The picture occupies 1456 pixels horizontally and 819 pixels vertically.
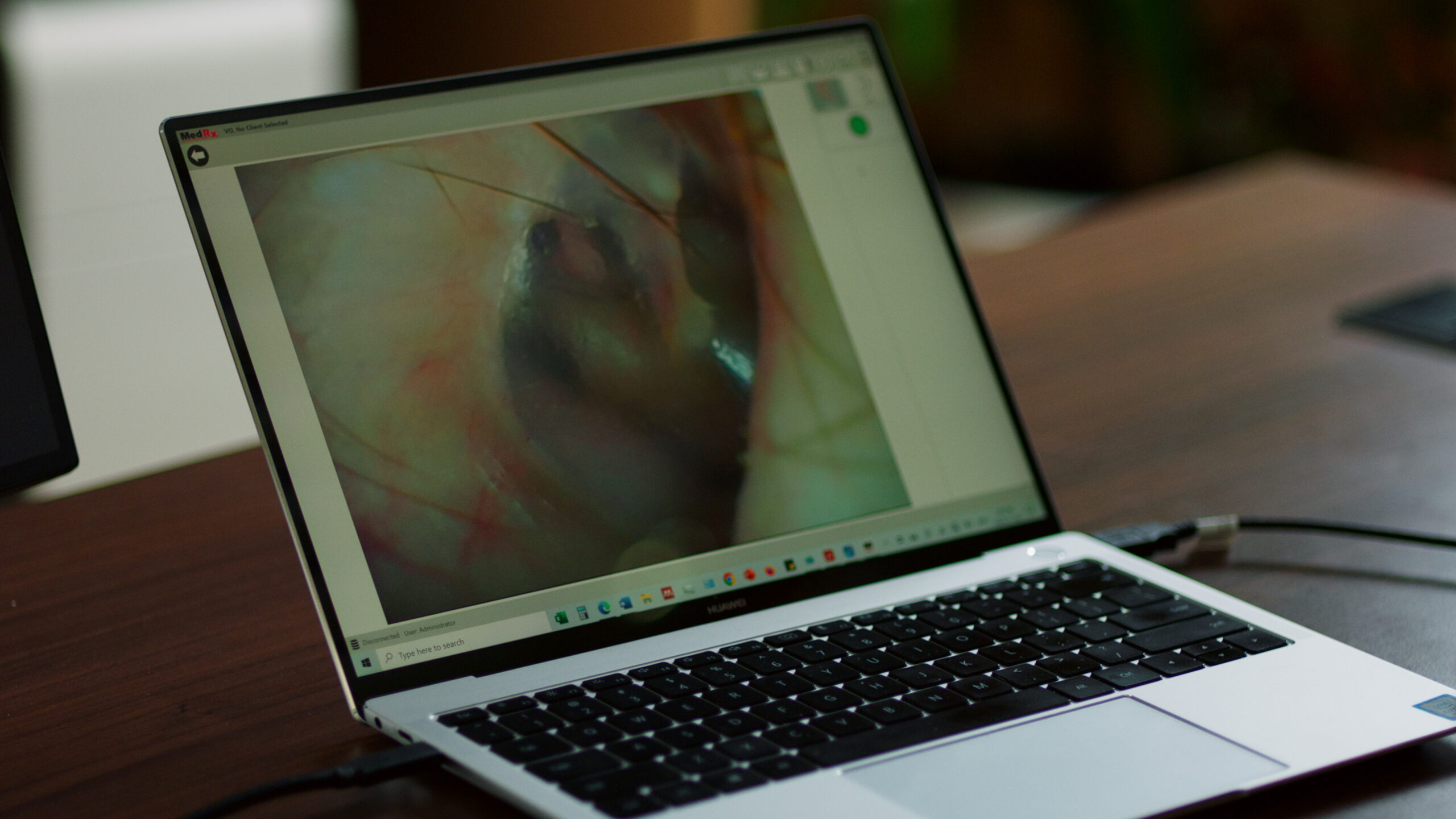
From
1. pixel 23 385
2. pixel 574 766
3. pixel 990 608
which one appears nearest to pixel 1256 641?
pixel 990 608

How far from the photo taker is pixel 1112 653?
640 mm

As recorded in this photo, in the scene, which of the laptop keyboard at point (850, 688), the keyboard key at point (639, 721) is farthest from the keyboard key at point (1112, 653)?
the keyboard key at point (639, 721)

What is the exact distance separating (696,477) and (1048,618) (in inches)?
7.5

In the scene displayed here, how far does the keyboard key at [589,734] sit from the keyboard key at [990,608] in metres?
0.21

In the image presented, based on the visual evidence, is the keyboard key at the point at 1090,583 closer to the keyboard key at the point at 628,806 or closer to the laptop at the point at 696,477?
the laptop at the point at 696,477

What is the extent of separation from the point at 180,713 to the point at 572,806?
238 mm

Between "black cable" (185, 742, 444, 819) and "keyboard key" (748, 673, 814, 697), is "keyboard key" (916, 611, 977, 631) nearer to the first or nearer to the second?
"keyboard key" (748, 673, 814, 697)

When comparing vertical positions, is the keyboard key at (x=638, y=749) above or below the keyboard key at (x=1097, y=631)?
above

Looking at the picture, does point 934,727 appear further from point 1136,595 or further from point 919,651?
point 1136,595

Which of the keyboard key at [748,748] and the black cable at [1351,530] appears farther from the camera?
the black cable at [1351,530]

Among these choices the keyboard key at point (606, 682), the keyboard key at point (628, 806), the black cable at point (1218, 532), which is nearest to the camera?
the keyboard key at point (628, 806)

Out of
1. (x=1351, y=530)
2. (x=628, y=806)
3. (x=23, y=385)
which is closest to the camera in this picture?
(x=628, y=806)

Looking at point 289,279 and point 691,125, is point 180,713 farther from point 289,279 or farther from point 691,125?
point 691,125

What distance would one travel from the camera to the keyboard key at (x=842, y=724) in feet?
1.88
